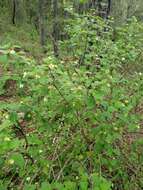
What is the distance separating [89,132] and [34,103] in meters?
0.70

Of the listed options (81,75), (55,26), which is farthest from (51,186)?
(55,26)

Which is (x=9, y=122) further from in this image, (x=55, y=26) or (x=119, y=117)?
(x=55, y=26)

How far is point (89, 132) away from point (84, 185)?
3.05 feet

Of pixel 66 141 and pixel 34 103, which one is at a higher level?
pixel 34 103

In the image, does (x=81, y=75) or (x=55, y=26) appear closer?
(x=81, y=75)

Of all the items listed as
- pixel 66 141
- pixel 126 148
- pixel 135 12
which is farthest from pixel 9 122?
pixel 135 12

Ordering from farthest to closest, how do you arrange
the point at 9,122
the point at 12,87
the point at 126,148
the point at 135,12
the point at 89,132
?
the point at 135,12 < the point at 12,87 < the point at 126,148 < the point at 89,132 < the point at 9,122

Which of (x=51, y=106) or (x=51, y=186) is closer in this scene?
A: (x=51, y=186)

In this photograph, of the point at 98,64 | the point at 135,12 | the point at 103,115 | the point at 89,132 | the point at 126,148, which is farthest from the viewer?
the point at 135,12

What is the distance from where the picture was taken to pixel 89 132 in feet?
11.8

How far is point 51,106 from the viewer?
3.39 m

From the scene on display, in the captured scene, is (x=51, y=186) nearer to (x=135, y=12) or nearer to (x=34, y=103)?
(x=34, y=103)

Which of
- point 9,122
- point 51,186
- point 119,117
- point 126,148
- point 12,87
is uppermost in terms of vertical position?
point 9,122

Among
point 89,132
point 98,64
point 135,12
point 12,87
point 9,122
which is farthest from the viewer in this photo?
point 135,12
